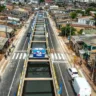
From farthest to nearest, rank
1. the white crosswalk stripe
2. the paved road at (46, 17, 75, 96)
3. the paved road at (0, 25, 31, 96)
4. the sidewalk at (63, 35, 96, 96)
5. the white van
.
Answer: the white crosswalk stripe < the sidewalk at (63, 35, 96, 96) < the paved road at (0, 25, 31, 96) < the paved road at (46, 17, 75, 96) < the white van

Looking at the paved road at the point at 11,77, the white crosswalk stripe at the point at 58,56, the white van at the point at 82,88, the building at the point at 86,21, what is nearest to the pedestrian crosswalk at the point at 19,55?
the paved road at the point at 11,77

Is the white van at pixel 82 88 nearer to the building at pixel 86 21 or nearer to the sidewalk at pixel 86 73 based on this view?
the sidewalk at pixel 86 73

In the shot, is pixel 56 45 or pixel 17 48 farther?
pixel 56 45

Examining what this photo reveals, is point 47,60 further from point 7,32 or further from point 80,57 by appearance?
point 7,32

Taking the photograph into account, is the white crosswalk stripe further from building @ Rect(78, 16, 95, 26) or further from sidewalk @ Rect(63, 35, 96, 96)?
building @ Rect(78, 16, 95, 26)

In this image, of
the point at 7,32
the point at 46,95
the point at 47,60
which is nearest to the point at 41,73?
the point at 47,60

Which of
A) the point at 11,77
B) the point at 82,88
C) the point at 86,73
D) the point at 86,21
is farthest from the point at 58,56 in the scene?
the point at 86,21

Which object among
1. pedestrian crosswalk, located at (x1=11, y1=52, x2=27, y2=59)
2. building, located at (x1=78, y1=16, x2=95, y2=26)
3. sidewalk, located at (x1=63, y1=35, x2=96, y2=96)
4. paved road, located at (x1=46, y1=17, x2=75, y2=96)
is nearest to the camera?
paved road, located at (x1=46, y1=17, x2=75, y2=96)

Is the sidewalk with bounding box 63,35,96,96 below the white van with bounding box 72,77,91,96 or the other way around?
below

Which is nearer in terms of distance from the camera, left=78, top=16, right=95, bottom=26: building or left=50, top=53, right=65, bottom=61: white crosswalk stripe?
left=50, top=53, right=65, bottom=61: white crosswalk stripe

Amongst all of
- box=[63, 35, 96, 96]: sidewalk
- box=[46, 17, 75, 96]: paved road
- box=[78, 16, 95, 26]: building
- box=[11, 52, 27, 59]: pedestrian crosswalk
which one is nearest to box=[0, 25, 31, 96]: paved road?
box=[11, 52, 27, 59]: pedestrian crosswalk

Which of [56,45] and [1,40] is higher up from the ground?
[1,40]
